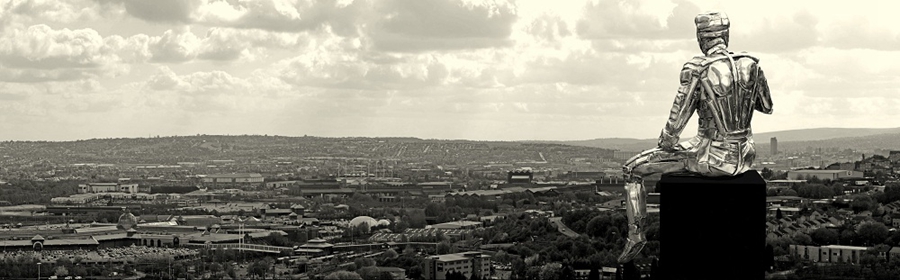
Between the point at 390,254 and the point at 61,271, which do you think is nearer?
the point at 390,254

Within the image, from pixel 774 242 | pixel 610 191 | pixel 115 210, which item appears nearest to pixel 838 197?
pixel 774 242

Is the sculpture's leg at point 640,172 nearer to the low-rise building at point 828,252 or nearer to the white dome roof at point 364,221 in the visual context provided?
the low-rise building at point 828,252

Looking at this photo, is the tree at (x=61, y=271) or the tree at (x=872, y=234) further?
the tree at (x=61, y=271)

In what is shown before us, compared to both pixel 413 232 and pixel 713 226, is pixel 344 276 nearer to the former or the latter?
pixel 413 232

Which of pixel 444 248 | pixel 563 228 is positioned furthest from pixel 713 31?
pixel 563 228

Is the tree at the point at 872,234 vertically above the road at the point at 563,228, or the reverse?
the tree at the point at 872,234

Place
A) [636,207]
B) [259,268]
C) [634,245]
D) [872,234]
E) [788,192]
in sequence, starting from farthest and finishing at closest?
[788,192]
[259,268]
[872,234]
[634,245]
[636,207]

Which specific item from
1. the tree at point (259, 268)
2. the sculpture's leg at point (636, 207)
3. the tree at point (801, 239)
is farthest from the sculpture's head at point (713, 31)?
the tree at point (259, 268)

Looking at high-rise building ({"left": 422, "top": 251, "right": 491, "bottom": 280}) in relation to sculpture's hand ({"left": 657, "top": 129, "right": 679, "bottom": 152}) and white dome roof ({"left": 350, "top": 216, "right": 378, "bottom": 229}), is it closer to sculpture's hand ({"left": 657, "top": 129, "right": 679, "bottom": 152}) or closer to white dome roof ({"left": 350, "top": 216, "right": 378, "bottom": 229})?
white dome roof ({"left": 350, "top": 216, "right": 378, "bottom": 229})
